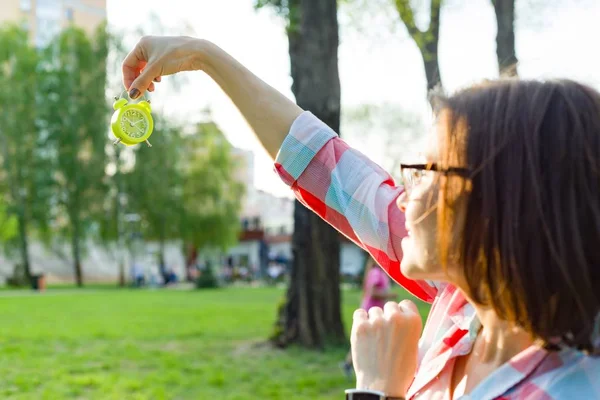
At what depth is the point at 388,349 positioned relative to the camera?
150 cm

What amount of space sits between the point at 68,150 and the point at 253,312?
2380 cm

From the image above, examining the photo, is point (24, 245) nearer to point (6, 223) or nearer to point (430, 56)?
point (6, 223)

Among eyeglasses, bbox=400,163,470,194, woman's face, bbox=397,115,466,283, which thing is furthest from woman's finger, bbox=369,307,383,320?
eyeglasses, bbox=400,163,470,194

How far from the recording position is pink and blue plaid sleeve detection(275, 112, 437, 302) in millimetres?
1839

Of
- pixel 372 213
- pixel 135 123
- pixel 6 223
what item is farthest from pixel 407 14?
pixel 6 223

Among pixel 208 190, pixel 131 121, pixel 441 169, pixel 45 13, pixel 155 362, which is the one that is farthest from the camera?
pixel 45 13

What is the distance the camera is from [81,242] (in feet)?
138

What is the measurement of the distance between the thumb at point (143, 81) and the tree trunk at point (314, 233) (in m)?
8.83

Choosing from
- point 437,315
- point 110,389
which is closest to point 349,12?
point 110,389

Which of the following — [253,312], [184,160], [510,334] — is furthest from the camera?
[184,160]

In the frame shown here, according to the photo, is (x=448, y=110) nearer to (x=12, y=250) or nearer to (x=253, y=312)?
(x=253, y=312)

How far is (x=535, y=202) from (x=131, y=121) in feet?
4.14

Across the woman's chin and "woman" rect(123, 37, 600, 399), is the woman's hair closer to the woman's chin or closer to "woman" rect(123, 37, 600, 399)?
"woman" rect(123, 37, 600, 399)

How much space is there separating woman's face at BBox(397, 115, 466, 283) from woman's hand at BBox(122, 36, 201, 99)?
28.2 inches
